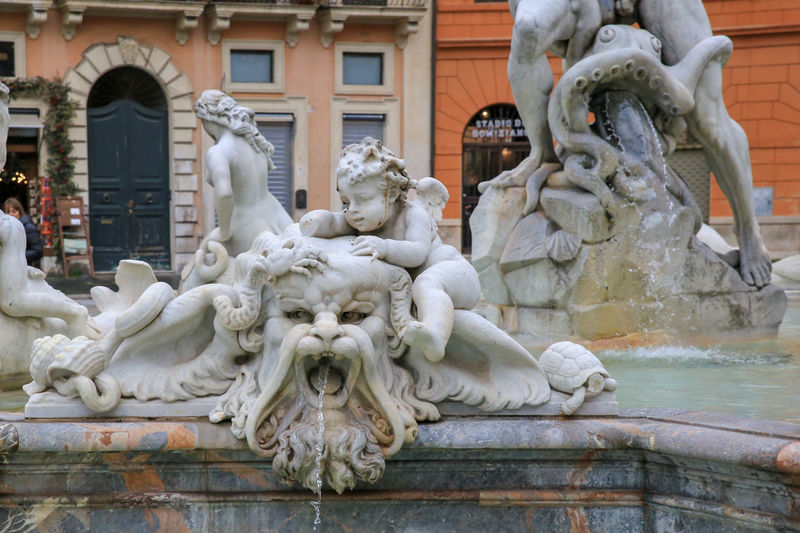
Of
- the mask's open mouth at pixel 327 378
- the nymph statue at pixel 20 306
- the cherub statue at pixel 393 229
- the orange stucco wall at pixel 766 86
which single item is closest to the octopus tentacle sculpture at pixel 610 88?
the nymph statue at pixel 20 306

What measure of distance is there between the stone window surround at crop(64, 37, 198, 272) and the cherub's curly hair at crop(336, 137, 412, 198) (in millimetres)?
19379

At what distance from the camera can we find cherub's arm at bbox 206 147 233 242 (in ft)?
21.9

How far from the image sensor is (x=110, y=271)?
2203 cm

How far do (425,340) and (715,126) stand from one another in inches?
143

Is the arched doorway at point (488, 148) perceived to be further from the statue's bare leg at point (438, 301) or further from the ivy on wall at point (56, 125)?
the statue's bare leg at point (438, 301)

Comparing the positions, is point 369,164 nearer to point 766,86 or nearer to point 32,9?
point 766,86

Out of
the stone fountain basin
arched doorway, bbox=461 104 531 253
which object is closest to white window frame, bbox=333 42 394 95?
arched doorway, bbox=461 104 531 253

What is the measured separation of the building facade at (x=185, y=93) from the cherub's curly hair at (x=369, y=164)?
1905 cm

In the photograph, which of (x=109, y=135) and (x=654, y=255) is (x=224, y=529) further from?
(x=109, y=135)

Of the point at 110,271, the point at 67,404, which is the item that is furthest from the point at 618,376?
the point at 110,271

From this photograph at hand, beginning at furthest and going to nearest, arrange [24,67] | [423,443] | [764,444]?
[24,67]
[423,443]
[764,444]

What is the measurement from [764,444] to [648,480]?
1.28 ft

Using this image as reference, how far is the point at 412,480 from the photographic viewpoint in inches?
116

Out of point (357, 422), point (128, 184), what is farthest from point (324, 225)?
point (128, 184)
